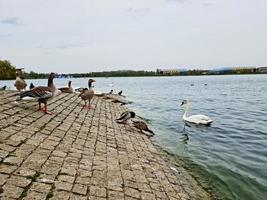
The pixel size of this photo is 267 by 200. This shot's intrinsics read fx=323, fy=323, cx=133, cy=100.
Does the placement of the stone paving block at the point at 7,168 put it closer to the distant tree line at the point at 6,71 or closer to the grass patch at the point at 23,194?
the grass patch at the point at 23,194

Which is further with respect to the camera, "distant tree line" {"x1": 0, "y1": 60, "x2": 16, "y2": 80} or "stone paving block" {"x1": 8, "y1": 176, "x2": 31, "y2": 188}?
"distant tree line" {"x1": 0, "y1": 60, "x2": 16, "y2": 80}

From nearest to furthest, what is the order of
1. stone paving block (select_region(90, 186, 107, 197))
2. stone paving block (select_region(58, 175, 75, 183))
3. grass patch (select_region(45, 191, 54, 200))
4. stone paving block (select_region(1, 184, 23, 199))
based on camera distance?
stone paving block (select_region(1, 184, 23, 199)) < grass patch (select_region(45, 191, 54, 200)) < stone paving block (select_region(90, 186, 107, 197)) < stone paving block (select_region(58, 175, 75, 183))

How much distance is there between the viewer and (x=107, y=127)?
538 inches

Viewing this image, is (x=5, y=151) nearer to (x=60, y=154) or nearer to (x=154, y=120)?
(x=60, y=154)

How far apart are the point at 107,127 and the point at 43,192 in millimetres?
8296

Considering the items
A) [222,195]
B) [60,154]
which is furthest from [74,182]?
[222,195]

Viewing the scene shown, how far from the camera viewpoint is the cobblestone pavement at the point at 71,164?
5691 millimetres

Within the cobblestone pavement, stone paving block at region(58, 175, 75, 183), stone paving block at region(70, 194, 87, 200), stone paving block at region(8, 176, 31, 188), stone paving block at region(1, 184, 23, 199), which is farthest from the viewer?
stone paving block at region(58, 175, 75, 183)

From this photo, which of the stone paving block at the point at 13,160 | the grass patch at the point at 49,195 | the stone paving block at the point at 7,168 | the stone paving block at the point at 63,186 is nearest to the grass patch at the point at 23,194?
the grass patch at the point at 49,195

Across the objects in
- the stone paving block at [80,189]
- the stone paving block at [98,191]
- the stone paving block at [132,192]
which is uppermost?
the stone paving block at [80,189]

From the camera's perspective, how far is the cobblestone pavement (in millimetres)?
5691

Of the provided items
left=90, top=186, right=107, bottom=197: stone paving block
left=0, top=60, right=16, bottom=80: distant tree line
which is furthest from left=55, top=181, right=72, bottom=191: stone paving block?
left=0, top=60, right=16, bottom=80: distant tree line

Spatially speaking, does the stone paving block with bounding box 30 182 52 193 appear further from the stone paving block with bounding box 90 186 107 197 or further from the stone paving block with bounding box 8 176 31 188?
the stone paving block with bounding box 90 186 107 197

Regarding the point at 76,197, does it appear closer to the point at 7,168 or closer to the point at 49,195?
the point at 49,195
